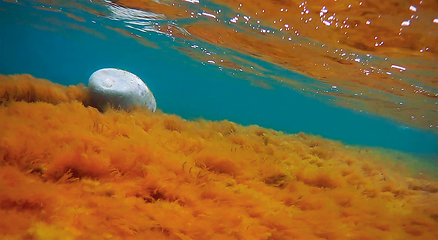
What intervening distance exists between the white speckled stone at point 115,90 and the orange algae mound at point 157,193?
83.7 inches

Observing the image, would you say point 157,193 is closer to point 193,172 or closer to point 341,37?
point 193,172

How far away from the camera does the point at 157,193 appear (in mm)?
2758

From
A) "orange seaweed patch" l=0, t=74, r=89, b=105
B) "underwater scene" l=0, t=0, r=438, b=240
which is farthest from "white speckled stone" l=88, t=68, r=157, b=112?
"orange seaweed patch" l=0, t=74, r=89, b=105

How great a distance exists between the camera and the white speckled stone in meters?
6.84

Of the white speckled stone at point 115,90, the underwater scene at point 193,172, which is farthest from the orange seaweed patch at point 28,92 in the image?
the white speckled stone at point 115,90

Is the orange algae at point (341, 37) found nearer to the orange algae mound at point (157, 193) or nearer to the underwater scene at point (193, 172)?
the underwater scene at point (193, 172)

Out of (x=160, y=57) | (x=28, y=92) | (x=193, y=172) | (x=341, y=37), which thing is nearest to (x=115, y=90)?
(x=28, y=92)

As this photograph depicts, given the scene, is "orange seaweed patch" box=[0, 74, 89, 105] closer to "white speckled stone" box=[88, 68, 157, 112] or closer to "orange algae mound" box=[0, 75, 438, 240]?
"white speckled stone" box=[88, 68, 157, 112]

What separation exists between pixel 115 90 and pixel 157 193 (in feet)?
16.8

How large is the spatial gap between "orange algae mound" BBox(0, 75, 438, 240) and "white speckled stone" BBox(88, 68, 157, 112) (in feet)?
6.97

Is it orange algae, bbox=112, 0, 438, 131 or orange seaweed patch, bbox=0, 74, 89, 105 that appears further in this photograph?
orange algae, bbox=112, 0, 438, 131

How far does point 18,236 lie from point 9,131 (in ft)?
5.94

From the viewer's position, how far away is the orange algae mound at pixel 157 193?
81.3 inches

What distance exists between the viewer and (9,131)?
2906 millimetres
